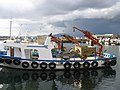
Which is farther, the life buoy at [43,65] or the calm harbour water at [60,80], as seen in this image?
the life buoy at [43,65]

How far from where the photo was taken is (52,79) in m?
34.0

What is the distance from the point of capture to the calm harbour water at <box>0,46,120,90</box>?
29.4 meters

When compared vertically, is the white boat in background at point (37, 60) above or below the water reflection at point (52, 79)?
above

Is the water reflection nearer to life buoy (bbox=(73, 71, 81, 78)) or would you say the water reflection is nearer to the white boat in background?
life buoy (bbox=(73, 71, 81, 78))

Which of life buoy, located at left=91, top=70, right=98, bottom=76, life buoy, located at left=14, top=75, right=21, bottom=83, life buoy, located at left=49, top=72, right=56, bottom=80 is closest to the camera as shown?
life buoy, located at left=14, top=75, right=21, bottom=83

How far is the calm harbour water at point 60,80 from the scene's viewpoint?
2940 cm

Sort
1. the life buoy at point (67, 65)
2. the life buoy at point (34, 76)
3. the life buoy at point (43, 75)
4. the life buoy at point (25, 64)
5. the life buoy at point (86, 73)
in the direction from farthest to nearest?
the life buoy at point (67, 65), the life buoy at point (25, 64), the life buoy at point (86, 73), the life buoy at point (43, 75), the life buoy at point (34, 76)

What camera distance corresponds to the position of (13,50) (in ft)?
128

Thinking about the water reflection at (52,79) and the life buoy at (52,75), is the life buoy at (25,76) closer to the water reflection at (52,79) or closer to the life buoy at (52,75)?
the water reflection at (52,79)

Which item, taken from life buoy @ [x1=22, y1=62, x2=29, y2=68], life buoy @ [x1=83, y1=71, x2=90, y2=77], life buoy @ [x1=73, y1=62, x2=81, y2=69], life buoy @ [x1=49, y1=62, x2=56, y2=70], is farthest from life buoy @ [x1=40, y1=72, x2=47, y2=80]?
life buoy @ [x1=83, y1=71, x2=90, y2=77]

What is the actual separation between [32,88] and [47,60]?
954cm

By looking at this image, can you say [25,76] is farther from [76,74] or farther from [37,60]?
[76,74]

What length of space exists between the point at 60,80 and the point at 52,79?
1147 mm

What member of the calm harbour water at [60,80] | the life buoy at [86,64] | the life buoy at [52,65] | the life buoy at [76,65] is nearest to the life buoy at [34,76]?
the calm harbour water at [60,80]
